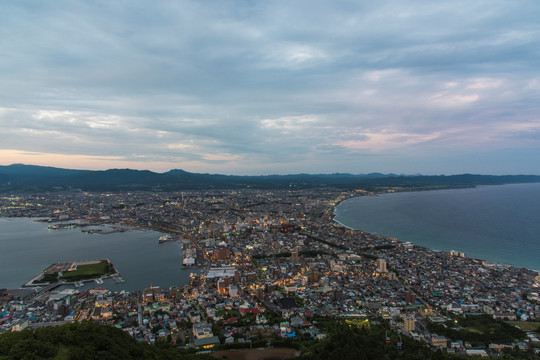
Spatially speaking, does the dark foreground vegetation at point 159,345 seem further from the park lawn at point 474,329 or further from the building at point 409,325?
the park lawn at point 474,329

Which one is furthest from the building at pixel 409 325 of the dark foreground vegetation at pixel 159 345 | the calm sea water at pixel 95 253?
the calm sea water at pixel 95 253

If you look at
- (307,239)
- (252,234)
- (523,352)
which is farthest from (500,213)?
(523,352)

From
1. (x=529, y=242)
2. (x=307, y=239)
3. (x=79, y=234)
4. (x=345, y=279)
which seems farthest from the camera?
(x=79, y=234)

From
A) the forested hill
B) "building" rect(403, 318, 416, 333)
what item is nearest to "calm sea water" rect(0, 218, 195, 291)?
the forested hill

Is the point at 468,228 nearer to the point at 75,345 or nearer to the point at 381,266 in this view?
the point at 381,266

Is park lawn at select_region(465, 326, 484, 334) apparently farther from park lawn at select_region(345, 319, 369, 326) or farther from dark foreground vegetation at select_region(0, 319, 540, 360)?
park lawn at select_region(345, 319, 369, 326)

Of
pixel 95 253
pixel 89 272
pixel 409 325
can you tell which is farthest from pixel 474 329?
pixel 95 253

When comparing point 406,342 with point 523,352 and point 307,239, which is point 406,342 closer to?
point 523,352
